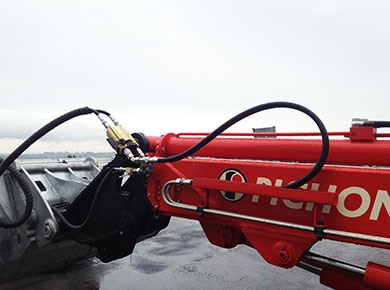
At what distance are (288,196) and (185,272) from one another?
9.07 ft

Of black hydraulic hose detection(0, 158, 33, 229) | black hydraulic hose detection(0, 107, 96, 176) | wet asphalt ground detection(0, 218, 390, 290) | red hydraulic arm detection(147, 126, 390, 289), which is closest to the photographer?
red hydraulic arm detection(147, 126, 390, 289)

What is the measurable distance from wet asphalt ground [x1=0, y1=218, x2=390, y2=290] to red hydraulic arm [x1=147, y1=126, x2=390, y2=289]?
1.79m

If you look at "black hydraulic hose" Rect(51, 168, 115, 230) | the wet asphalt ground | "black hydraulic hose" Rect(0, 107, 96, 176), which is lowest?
the wet asphalt ground

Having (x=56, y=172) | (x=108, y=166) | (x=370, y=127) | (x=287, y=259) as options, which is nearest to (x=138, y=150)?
(x=108, y=166)

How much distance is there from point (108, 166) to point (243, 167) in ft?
3.40

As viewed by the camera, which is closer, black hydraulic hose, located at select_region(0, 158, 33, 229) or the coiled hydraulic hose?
the coiled hydraulic hose

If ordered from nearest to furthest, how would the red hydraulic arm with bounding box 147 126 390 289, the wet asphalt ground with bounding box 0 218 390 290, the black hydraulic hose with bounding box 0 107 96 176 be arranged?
the red hydraulic arm with bounding box 147 126 390 289
the black hydraulic hose with bounding box 0 107 96 176
the wet asphalt ground with bounding box 0 218 390 290

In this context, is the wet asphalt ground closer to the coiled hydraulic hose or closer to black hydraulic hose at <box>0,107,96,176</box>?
the coiled hydraulic hose

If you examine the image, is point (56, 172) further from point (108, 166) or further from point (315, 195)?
point (315, 195)

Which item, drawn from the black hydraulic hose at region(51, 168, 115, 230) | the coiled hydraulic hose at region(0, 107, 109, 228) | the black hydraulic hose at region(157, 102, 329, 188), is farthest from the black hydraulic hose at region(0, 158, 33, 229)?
the black hydraulic hose at region(157, 102, 329, 188)

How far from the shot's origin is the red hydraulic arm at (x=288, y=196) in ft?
6.33

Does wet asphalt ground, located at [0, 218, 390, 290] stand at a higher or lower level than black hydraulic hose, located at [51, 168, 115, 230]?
lower

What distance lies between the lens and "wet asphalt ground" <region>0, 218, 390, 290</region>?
4.02 m

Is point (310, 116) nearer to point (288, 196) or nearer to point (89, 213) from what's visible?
point (288, 196)
